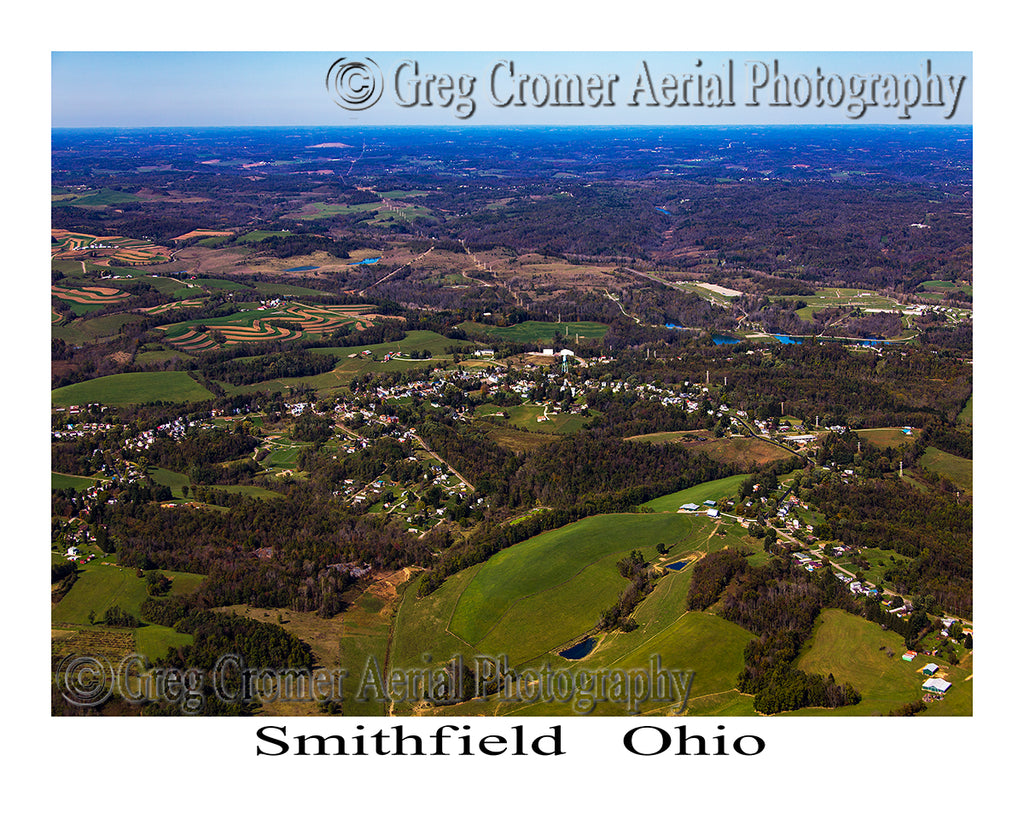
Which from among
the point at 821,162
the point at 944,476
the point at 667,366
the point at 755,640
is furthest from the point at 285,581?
the point at 821,162

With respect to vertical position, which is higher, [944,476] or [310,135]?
[310,135]

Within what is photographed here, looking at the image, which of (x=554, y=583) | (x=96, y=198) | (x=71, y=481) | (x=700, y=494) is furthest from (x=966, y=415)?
(x=96, y=198)

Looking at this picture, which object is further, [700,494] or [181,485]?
[181,485]

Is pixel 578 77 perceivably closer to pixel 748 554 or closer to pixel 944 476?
pixel 748 554

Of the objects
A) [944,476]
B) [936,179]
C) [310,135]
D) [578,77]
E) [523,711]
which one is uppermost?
[310,135]

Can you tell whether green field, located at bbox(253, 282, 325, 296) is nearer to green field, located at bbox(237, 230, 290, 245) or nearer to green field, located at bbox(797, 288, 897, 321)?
green field, located at bbox(237, 230, 290, 245)

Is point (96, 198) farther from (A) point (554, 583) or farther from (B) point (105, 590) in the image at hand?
(A) point (554, 583)
